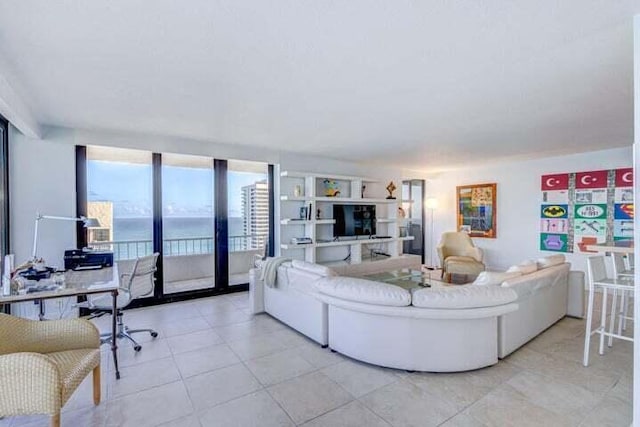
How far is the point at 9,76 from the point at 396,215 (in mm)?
5901

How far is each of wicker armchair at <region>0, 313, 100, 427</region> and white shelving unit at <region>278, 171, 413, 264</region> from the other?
10.8ft

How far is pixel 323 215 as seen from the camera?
5832mm

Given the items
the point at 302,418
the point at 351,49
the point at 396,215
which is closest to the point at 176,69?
the point at 351,49

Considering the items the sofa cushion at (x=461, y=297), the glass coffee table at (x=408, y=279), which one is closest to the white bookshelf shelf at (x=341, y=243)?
the glass coffee table at (x=408, y=279)

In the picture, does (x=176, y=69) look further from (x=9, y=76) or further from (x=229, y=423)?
(x=229, y=423)

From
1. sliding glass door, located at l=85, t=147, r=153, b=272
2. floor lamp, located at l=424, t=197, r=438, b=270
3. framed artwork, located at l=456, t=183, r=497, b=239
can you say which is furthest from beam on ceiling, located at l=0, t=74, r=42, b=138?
framed artwork, located at l=456, t=183, r=497, b=239

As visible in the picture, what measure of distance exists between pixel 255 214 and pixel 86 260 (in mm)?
2548

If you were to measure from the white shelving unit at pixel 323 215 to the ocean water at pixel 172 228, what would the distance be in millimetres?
857

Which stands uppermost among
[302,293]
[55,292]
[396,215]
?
[396,215]

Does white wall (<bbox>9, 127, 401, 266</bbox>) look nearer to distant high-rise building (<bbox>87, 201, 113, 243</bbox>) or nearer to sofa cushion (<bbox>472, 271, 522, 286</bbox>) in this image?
distant high-rise building (<bbox>87, 201, 113, 243</bbox>)

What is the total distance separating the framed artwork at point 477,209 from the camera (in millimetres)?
6273

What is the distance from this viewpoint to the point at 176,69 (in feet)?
7.23

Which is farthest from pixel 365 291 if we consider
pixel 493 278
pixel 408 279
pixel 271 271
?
→ pixel 408 279

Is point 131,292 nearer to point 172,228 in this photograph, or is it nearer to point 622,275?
point 172,228
